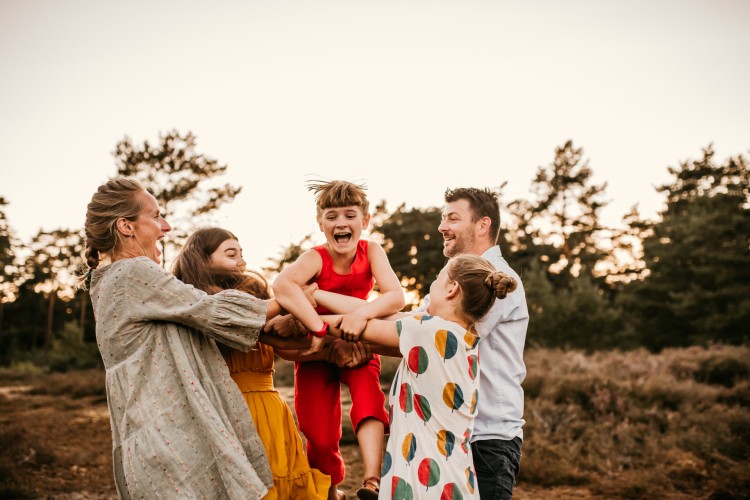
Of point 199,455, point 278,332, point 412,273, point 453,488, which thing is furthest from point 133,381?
point 412,273

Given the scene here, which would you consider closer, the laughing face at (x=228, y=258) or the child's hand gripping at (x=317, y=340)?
the child's hand gripping at (x=317, y=340)

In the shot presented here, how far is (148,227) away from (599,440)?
9.77 m

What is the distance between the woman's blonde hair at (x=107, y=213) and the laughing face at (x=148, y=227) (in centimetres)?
3

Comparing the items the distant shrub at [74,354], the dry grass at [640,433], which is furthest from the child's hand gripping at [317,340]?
the distant shrub at [74,354]

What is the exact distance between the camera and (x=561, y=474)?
9.04 m

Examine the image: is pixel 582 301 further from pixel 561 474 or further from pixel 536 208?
pixel 561 474

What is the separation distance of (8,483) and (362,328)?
27.6 feet

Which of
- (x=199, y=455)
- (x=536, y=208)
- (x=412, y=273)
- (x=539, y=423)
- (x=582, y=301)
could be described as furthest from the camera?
(x=536, y=208)

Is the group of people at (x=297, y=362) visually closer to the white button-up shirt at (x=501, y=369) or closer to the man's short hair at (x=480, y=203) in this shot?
the white button-up shirt at (x=501, y=369)

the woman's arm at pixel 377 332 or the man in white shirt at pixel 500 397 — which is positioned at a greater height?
the woman's arm at pixel 377 332

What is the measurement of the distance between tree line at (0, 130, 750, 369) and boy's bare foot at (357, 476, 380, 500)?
11916 millimetres

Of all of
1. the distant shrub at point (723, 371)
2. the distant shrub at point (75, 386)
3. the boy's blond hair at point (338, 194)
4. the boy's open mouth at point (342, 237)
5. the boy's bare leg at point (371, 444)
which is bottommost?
the distant shrub at point (75, 386)

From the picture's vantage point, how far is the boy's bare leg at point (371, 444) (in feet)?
9.98

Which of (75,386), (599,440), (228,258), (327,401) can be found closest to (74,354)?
(75,386)
